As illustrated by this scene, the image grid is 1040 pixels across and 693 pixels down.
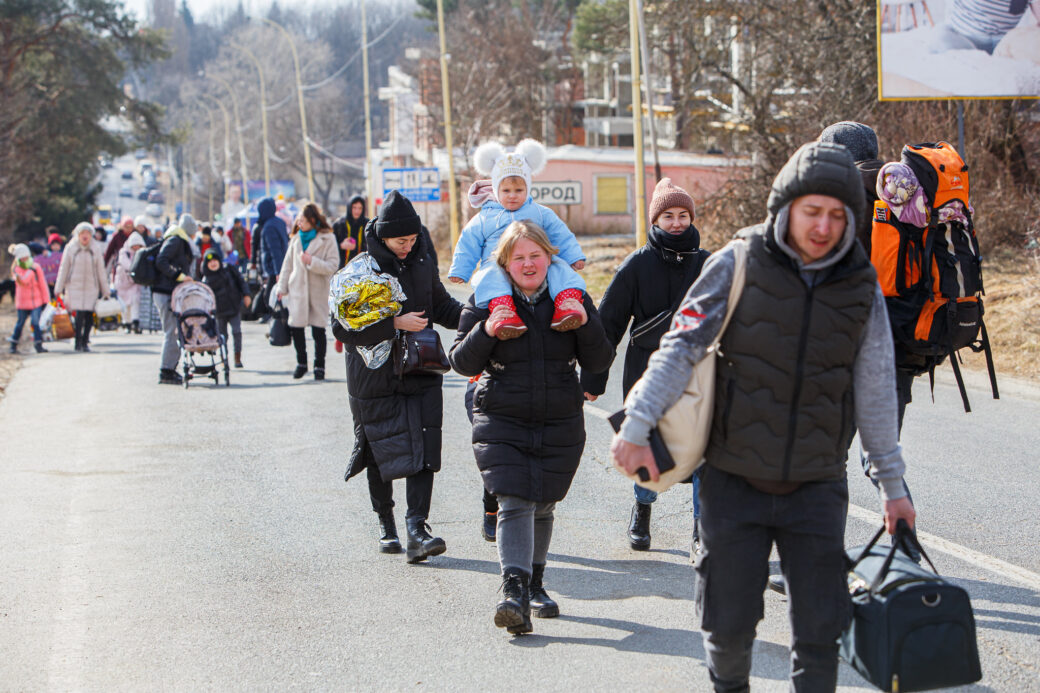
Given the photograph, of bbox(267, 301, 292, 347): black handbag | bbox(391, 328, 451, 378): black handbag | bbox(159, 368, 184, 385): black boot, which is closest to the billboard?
bbox(267, 301, 292, 347): black handbag

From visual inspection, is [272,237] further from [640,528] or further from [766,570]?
[766,570]

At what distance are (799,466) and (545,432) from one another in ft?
5.53

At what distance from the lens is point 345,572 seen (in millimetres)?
5895

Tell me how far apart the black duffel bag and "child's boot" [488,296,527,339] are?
1.88 metres

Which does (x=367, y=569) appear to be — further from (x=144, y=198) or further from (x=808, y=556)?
(x=144, y=198)

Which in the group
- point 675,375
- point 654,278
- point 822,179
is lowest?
point 675,375

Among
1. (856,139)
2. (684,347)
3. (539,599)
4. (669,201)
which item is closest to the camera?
(684,347)

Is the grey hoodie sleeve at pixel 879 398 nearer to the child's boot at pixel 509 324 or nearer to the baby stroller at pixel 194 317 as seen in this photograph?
the child's boot at pixel 509 324

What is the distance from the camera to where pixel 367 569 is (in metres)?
5.95

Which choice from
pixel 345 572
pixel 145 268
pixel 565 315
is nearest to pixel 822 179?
pixel 565 315

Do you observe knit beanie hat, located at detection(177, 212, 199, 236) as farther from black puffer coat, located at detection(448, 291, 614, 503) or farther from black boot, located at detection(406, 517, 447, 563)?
black puffer coat, located at detection(448, 291, 614, 503)

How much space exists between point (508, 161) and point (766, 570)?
3.35 metres

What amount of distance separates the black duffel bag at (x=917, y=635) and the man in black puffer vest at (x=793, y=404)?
0.16 meters

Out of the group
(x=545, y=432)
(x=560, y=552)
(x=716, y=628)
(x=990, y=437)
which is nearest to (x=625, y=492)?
(x=560, y=552)
